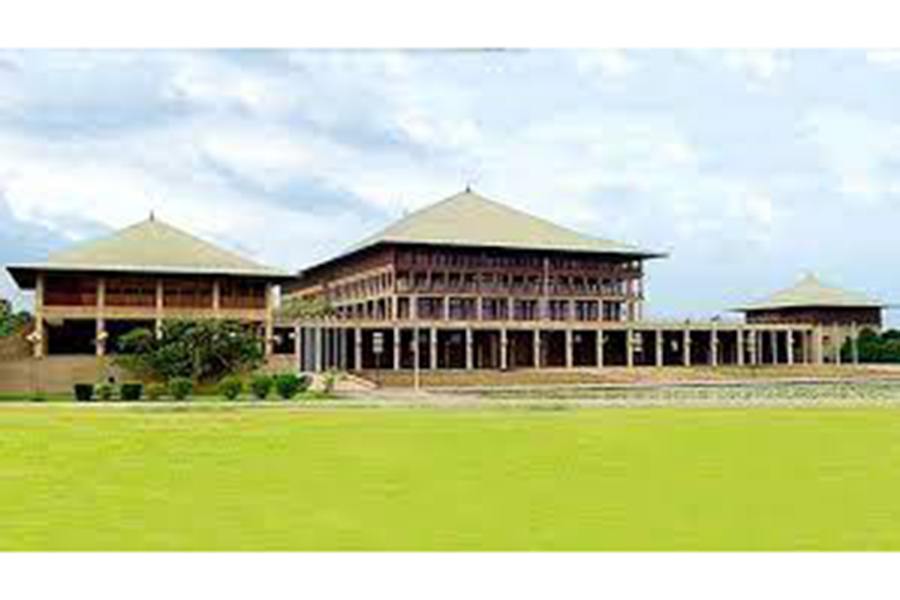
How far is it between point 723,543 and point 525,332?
5279cm

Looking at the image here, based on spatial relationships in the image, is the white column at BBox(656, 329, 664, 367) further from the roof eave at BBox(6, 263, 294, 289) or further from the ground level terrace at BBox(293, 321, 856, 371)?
the roof eave at BBox(6, 263, 294, 289)

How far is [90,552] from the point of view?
7902mm

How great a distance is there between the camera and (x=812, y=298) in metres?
73.9

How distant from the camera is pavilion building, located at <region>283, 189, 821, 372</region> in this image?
Answer: 192 ft

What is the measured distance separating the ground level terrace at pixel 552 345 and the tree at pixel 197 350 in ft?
27.9

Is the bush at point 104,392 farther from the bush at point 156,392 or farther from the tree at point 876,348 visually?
the tree at point 876,348

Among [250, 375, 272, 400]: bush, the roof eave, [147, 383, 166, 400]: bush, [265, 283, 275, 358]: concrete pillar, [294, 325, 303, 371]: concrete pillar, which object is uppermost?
the roof eave

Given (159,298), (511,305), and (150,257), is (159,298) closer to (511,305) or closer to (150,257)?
(150,257)

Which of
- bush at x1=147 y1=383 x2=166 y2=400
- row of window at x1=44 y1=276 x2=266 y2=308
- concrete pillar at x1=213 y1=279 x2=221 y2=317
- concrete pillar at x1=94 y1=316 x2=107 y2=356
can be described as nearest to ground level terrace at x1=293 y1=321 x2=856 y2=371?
row of window at x1=44 y1=276 x2=266 y2=308

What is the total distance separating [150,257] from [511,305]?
22.1 meters

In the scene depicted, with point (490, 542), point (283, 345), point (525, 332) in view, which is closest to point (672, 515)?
point (490, 542)

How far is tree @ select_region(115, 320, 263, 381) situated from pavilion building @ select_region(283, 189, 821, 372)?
13785 mm

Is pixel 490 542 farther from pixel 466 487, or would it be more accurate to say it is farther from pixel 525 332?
pixel 525 332

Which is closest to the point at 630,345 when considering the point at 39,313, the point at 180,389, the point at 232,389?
the point at 39,313
